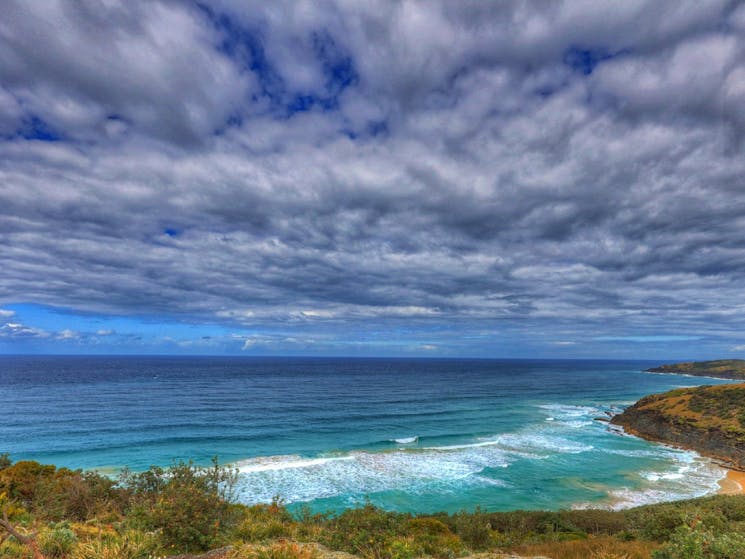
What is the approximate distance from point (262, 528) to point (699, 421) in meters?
60.5

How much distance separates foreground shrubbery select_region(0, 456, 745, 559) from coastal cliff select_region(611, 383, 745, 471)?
104 feet

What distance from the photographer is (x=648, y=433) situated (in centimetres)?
5228

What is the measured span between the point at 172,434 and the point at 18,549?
41.2 metres

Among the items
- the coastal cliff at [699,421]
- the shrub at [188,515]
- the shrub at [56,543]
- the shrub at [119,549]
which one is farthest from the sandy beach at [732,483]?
the shrub at [56,543]

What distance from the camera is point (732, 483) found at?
32.5 meters

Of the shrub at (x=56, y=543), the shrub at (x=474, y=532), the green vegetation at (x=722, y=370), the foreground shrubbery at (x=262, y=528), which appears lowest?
the green vegetation at (x=722, y=370)

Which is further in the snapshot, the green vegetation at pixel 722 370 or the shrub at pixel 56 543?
the green vegetation at pixel 722 370

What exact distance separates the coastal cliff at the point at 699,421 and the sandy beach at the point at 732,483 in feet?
8.41

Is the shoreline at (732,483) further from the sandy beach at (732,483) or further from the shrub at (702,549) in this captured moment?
the shrub at (702,549)

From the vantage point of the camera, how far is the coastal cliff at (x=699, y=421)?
139 ft

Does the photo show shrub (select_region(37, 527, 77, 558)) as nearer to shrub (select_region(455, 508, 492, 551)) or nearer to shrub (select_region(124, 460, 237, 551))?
shrub (select_region(124, 460, 237, 551))

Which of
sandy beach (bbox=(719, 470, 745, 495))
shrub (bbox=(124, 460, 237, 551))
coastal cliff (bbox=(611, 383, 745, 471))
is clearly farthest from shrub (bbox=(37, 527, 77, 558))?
coastal cliff (bbox=(611, 383, 745, 471))

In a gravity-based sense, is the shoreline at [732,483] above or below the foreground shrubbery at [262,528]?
below

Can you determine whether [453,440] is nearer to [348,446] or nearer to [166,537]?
[348,446]
